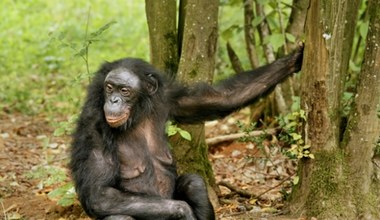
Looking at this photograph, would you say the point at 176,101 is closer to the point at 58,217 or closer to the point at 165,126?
the point at 165,126

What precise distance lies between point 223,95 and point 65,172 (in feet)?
7.26

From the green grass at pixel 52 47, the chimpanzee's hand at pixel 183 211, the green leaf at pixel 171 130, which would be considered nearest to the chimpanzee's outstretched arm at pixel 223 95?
the green leaf at pixel 171 130

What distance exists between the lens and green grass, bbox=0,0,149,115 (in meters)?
10.5

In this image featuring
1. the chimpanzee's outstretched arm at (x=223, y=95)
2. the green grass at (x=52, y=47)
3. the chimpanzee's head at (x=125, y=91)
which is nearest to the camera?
the chimpanzee's head at (x=125, y=91)

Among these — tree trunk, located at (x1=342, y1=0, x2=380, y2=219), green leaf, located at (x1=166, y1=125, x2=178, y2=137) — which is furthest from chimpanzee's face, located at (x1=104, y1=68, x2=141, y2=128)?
tree trunk, located at (x1=342, y1=0, x2=380, y2=219)

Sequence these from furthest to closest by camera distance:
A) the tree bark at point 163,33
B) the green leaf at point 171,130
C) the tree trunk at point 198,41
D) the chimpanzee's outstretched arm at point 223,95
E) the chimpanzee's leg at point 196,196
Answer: the tree bark at point 163,33, the tree trunk at point 198,41, the chimpanzee's outstretched arm at point 223,95, the green leaf at point 171,130, the chimpanzee's leg at point 196,196

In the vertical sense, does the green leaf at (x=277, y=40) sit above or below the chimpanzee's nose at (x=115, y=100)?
above

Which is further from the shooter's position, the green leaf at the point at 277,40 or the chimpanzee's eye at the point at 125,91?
the green leaf at the point at 277,40

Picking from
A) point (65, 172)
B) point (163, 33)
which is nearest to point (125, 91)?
point (163, 33)

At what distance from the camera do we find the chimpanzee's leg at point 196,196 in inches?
202

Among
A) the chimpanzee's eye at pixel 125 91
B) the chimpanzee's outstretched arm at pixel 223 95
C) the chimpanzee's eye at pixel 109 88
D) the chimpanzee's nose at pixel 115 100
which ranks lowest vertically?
the chimpanzee's outstretched arm at pixel 223 95

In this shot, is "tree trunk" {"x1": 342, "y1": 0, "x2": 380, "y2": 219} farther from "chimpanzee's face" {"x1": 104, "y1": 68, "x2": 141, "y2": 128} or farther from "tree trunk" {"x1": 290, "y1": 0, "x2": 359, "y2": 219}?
"chimpanzee's face" {"x1": 104, "y1": 68, "x2": 141, "y2": 128}

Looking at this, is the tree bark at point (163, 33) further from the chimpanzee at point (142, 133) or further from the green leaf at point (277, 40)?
the green leaf at point (277, 40)

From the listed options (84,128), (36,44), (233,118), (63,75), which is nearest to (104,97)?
(84,128)
